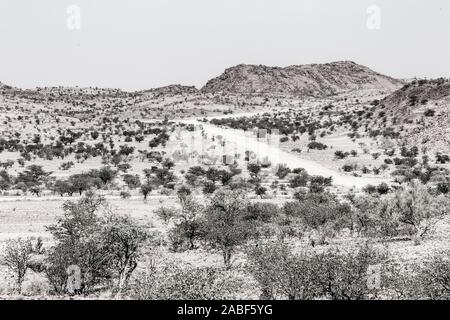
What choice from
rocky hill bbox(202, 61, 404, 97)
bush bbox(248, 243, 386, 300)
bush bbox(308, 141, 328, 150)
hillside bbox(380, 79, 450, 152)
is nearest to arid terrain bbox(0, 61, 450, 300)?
bush bbox(248, 243, 386, 300)

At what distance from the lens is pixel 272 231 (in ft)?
89.8

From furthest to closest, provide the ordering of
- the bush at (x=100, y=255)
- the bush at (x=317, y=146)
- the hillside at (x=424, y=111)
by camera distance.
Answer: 1. the bush at (x=317, y=146)
2. the hillside at (x=424, y=111)
3. the bush at (x=100, y=255)

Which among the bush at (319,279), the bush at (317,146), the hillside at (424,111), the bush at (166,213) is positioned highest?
the hillside at (424,111)

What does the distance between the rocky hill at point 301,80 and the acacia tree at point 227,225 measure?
12696 cm

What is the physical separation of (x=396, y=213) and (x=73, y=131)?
218 ft

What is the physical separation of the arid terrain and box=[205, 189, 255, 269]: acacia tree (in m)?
0.09

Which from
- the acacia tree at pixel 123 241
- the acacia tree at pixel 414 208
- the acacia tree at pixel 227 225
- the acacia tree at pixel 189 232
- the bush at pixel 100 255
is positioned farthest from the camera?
the acacia tree at pixel 189 232

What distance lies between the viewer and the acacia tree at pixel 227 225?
23.1m

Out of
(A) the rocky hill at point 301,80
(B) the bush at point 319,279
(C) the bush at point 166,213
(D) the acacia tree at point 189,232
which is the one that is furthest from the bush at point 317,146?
(A) the rocky hill at point 301,80

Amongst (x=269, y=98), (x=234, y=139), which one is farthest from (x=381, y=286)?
(x=269, y=98)

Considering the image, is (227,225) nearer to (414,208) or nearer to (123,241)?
(123,241)

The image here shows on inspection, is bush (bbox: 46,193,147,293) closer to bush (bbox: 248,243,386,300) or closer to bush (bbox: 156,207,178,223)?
bush (bbox: 248,243,386,300)

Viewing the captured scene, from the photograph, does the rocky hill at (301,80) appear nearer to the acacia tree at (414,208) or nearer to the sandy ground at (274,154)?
the sandy ground at (274,154)

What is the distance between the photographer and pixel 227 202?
27938mm
